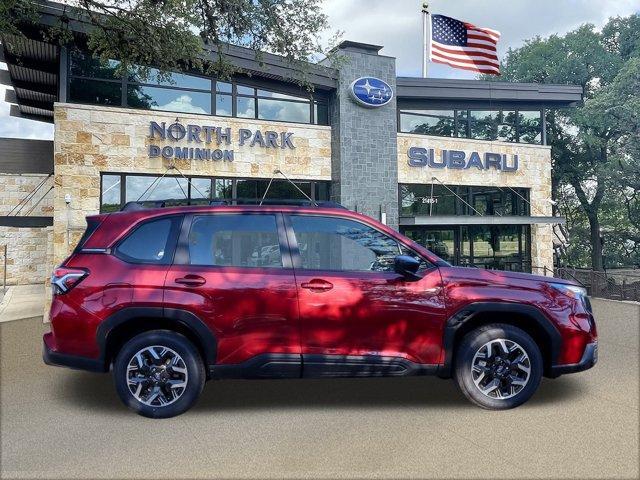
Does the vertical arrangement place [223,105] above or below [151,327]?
above

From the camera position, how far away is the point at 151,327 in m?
4.65

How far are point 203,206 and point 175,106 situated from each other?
9.35 meters

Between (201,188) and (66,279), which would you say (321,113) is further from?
(66,279)

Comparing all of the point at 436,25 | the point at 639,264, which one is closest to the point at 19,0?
the point at 436,25

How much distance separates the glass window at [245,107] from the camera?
14242mm

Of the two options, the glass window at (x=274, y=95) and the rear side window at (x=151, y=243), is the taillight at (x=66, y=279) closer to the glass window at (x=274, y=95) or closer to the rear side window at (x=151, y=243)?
the rear side window at (x=151, y=243)

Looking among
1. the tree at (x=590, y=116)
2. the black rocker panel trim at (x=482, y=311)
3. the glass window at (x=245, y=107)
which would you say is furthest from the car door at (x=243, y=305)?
the tree at (x=590, y=116)

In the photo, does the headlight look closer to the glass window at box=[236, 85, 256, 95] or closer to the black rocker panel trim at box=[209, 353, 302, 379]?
the black rocker panel trim at box=[209, 353, 302, 379]

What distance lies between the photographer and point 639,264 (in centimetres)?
3038

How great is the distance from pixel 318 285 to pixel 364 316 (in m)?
0.49

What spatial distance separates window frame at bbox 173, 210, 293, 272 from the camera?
464cm

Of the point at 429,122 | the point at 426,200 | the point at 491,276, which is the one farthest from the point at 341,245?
the point at 429,122

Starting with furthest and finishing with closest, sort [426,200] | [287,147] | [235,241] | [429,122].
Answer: [429,122]
[426,200]
[287,147]
[235,241]

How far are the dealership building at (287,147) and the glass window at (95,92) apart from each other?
24 millimetres
